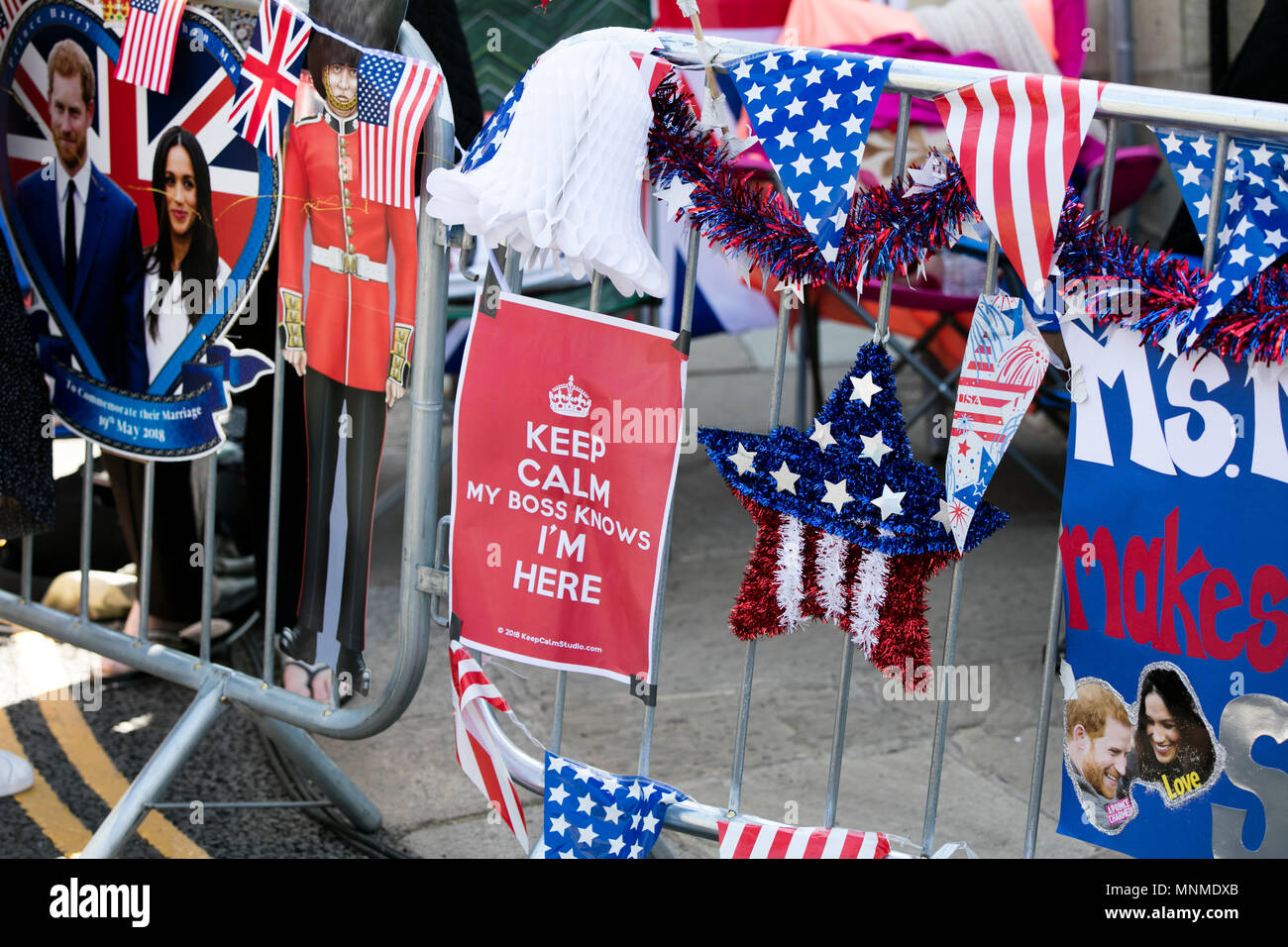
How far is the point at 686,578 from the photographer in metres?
5.34

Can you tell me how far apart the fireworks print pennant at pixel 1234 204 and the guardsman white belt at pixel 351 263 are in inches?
59.5

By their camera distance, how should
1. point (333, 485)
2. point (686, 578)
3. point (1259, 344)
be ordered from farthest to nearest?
point (686, 578), point (333, 485), point (1259, 344)

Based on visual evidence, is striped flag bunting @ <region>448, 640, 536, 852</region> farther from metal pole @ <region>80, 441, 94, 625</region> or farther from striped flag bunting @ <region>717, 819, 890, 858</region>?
metal pole @ <region>80, 441, 94, 625</region>

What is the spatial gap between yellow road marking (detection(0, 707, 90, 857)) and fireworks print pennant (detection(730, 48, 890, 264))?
251 centimetres

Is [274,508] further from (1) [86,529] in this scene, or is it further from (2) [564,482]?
(2) [564,482]

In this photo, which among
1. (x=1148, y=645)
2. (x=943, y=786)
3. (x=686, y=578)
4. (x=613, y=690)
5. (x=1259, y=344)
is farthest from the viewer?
(x=686, y=578)

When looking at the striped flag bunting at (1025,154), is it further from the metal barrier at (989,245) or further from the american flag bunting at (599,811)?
the american flag bunting at (599,811)

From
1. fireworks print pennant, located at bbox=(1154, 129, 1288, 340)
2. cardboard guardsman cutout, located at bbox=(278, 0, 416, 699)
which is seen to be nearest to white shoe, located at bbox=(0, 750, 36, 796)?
cardboard guardsman cutout, located at bbox=(278, 0, 416, 699)

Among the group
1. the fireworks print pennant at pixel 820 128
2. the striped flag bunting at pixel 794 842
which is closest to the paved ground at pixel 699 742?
the striped flag bunting at pixel 794 842

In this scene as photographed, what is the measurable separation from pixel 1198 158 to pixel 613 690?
2.84 metres

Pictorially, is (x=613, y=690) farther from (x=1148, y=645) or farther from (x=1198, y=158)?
(x=1198, y=158)

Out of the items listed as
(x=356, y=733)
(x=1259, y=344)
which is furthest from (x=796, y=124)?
(x=356, y=733)

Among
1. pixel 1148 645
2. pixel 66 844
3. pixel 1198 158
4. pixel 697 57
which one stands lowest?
pixel 66 844

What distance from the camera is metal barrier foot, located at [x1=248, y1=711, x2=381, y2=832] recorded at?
3.52 m
